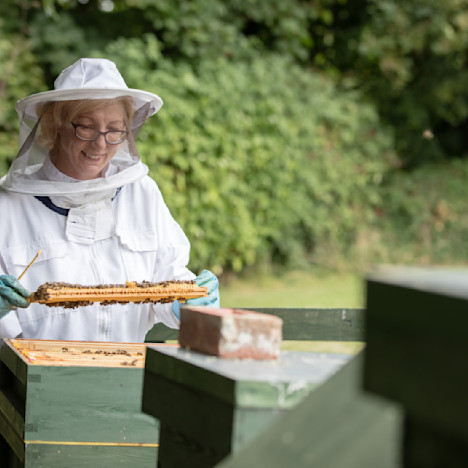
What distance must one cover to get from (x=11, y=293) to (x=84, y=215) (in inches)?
19.0

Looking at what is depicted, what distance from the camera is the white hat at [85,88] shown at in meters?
2.56

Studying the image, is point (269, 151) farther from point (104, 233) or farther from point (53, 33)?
point (104, 233)

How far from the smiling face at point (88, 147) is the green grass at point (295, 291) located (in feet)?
14.6

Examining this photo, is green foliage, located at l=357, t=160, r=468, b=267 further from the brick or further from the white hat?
the brick

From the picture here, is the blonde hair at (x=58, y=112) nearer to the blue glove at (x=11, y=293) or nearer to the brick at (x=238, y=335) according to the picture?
the blue glove at (x=11, y=293)

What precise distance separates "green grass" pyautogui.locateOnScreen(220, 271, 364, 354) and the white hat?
4.21 m

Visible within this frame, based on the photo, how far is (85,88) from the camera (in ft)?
8.25

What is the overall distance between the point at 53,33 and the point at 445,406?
773 centimetres

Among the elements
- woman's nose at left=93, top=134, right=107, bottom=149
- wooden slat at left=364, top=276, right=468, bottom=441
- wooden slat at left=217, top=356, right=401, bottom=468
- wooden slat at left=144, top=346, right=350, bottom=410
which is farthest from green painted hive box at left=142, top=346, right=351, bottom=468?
woman's nose at left=93, top=134, right=107, bottom=149

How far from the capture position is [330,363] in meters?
1.14

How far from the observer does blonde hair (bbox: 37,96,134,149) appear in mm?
2699

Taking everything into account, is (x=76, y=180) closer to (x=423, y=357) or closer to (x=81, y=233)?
(x=81, y=233)

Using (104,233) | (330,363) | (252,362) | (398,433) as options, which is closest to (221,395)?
(252,362)

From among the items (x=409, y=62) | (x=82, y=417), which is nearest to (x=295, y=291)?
(x=409, y=62)
